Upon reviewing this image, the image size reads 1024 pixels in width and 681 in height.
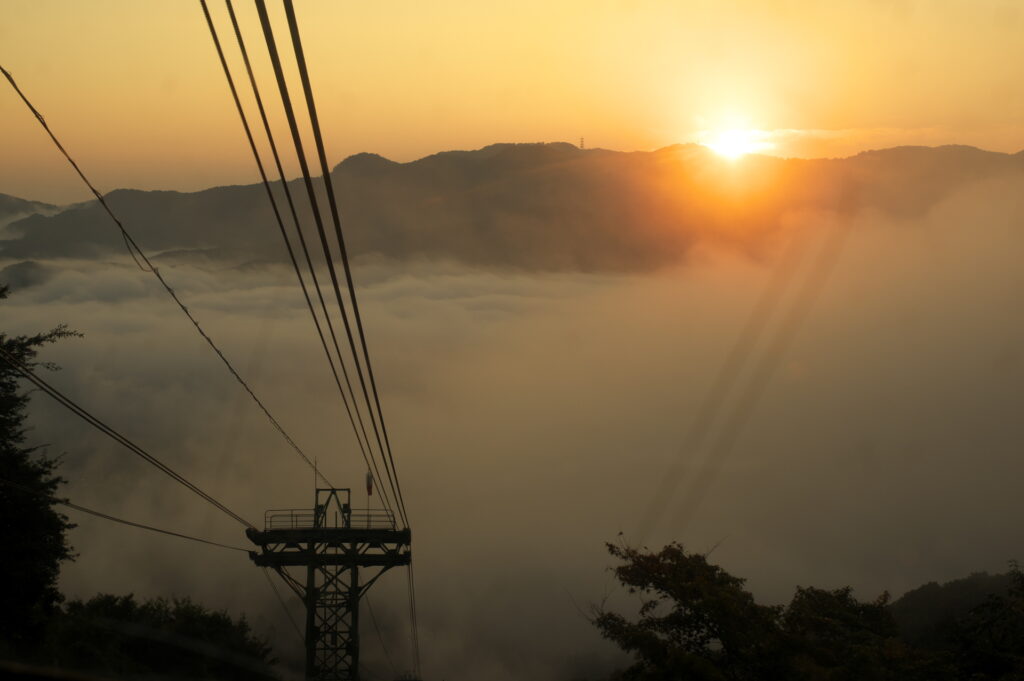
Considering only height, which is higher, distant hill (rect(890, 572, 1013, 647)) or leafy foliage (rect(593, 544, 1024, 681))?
distant hill (rect(890, 572, 1013, 647))

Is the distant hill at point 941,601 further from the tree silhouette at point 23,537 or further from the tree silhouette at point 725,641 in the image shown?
the tree silhouette at point 23,537

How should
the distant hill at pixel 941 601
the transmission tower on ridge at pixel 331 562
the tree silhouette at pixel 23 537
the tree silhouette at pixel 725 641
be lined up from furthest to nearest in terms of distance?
the distant hill at pixel 941 601
the tree silhouette at pixel 23 537
the transmission tower on ridge at pixel 331 562
the tree silhouette at pixel 725 641

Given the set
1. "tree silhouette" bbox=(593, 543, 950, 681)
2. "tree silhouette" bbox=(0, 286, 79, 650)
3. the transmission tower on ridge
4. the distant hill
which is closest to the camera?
"tree silhouette" bbox=(593, 543, 950, 681)

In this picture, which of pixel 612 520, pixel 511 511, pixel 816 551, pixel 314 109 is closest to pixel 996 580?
pixel 314 109

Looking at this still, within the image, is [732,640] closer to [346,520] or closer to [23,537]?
[346,520]

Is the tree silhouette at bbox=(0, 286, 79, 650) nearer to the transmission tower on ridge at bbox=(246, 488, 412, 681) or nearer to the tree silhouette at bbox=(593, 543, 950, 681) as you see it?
the transmission tower on ridge at bbox=(246, 488, 412, 681)

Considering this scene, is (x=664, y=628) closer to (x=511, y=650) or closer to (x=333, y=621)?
(x=333, y=621)

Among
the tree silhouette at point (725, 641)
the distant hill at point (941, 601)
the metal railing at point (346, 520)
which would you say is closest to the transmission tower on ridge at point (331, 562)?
the metal railing at point (346, 520)

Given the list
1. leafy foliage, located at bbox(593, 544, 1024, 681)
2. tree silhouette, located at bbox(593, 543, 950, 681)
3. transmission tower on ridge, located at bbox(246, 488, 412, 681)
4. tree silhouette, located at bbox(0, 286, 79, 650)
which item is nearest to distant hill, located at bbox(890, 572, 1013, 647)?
leafy foliage, located at bbox(593, 544, 1024, 681)
